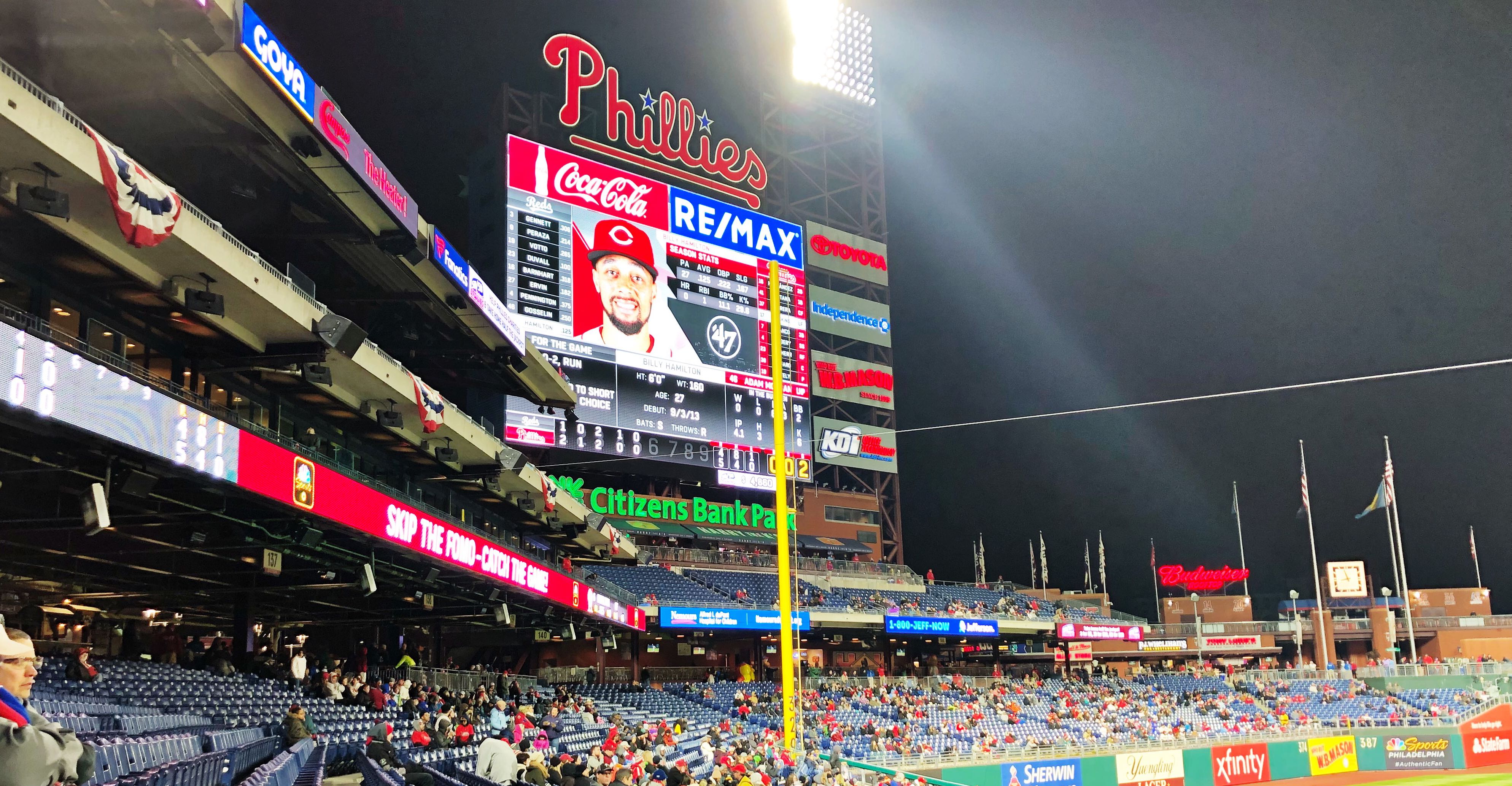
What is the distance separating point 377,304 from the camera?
24.5 m

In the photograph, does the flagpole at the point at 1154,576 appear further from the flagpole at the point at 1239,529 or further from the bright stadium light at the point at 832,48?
the bright stadium light at the point at 832,48

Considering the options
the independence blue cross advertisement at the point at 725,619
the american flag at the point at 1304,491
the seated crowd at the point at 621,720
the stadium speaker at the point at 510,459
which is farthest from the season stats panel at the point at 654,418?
the american flag at the point at 1304,491

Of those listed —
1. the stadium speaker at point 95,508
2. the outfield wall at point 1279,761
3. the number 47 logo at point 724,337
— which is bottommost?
the outfield wall at point 1279,761

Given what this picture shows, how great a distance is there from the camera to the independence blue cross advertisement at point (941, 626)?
41969 mm

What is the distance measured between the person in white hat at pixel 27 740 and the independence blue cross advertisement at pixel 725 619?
31519 millimetres

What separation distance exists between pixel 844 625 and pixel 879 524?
8.96 m

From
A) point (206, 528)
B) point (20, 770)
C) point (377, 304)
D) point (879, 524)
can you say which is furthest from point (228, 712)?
point (879, 524)

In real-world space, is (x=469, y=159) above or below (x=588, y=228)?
above

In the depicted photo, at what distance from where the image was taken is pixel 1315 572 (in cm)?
4891

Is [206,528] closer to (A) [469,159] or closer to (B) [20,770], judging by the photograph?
(B) [20,770]

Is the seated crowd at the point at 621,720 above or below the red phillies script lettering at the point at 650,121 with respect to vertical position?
below

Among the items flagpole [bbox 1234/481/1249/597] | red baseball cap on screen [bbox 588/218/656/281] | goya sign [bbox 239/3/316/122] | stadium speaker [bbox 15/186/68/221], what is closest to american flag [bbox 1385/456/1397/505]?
flagpole [bbox 1234/481/1249/597]

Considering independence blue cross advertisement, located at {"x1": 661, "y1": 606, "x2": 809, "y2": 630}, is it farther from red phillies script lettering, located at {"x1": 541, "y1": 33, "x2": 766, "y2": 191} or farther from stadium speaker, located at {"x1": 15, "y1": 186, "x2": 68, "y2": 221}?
stadium speaker, located at {"x1": 15, "y1": 186, "x2": 68, "y2": 221}

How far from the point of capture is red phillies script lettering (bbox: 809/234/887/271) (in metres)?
50.4
